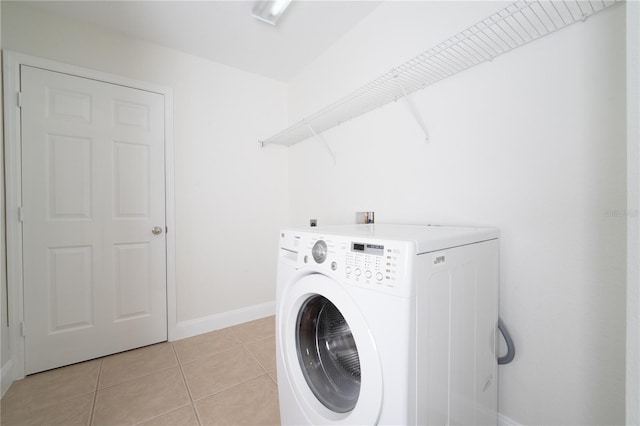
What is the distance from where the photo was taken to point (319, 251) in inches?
40.0

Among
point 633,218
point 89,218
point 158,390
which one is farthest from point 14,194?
point 633,218

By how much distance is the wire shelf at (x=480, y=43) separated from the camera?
963 mm

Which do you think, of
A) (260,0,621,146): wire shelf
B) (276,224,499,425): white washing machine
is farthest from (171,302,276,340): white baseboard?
(260,0,621,146): wire shelf

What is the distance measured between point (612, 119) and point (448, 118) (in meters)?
0.61

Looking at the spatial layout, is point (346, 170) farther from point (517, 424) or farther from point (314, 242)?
point (517, 424)

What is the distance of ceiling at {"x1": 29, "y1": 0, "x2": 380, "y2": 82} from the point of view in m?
1.79

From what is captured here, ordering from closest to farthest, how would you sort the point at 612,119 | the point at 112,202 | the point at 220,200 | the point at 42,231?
the point at 612,119
the point at 42,231
the point at 112,202
the point at 220,200

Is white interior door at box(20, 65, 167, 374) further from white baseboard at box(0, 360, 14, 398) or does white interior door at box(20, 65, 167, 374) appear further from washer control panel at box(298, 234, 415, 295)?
washer control panel at box(298, 234, 415, 295)

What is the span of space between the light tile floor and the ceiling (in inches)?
96.3

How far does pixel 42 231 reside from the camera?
1.80 m

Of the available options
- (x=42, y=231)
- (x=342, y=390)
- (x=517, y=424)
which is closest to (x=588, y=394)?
(x=517, y=424)

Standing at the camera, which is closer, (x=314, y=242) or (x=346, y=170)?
(x=314, y=242)

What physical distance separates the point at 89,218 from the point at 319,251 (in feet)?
6.30

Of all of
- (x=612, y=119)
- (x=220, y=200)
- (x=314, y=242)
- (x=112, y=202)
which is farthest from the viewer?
(x=220, y=200)
